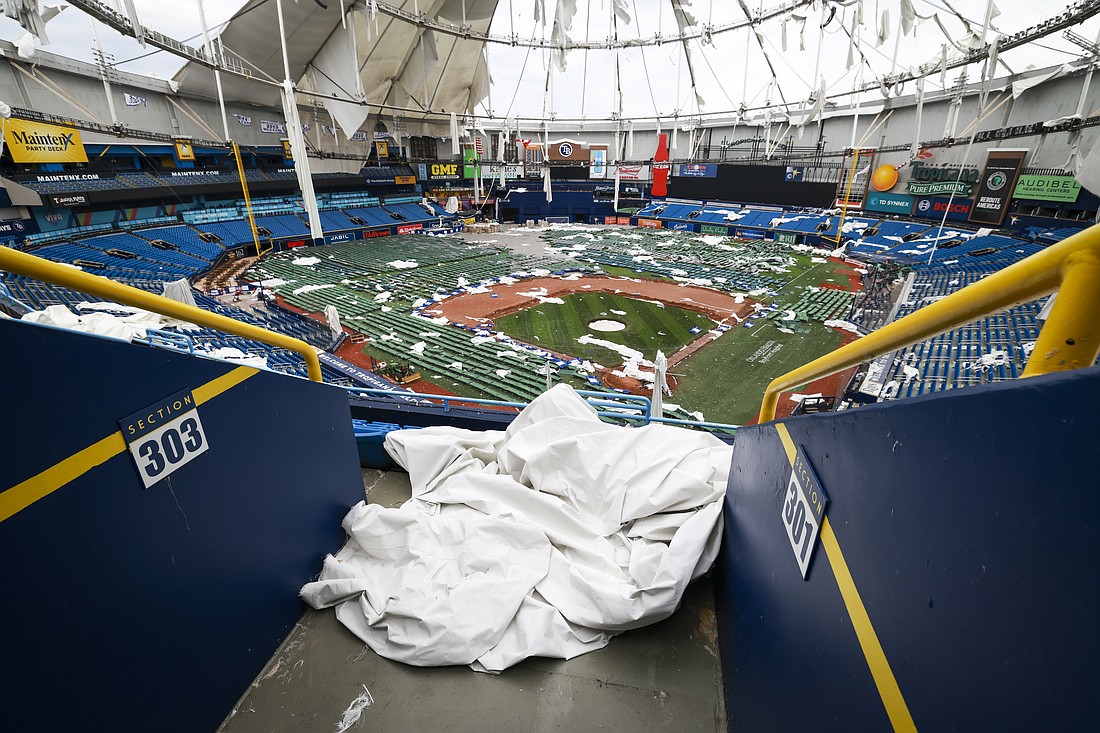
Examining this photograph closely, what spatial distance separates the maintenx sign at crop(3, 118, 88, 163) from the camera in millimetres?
18641

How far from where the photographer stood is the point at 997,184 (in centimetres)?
2336

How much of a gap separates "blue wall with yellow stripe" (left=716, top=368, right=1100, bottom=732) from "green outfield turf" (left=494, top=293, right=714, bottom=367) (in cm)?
1280

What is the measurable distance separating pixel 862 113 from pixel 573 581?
4347cm

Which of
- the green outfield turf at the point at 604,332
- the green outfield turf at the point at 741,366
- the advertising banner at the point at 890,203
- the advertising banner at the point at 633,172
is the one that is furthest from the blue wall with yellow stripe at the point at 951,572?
the advertising banner at the point at 633,172

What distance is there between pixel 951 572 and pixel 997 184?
31969mm

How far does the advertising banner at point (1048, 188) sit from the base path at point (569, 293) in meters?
13.9

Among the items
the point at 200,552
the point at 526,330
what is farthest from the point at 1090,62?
the point at 200,552

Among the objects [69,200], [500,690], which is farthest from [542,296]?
[69,200]

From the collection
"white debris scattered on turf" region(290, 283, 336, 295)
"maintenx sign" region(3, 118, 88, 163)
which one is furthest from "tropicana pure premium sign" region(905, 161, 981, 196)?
"maintenx sign" region(3, 118, 88, 163)

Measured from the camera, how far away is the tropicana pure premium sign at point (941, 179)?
84.6 ft

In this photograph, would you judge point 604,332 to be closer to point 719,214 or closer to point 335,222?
point 335,222

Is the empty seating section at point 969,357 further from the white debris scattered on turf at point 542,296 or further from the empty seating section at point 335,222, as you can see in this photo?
the empty seating section at point 335,222

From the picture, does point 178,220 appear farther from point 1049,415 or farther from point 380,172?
point 1049,415

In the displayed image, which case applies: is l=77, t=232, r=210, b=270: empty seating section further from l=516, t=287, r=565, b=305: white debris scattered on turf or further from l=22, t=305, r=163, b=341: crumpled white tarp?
l=516, t=287, r=565, b=305: white debris scattered on turf
